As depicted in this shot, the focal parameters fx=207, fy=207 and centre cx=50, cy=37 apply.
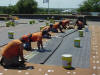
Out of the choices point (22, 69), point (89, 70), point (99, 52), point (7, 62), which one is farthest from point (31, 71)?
point (99, 52)

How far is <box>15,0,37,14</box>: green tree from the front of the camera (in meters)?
48.5

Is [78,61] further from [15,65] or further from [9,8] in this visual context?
[9,8]

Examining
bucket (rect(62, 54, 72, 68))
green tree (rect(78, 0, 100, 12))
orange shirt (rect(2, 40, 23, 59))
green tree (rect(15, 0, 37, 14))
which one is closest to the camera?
orange shirt (rect(2, 40, 23, 59))

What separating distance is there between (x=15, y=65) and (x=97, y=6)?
1718 inches

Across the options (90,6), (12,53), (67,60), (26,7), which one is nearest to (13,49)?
(12,53)

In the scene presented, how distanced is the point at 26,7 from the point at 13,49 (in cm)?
4273

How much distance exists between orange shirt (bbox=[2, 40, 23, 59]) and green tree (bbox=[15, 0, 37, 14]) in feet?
138

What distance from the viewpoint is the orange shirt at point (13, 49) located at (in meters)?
6.67

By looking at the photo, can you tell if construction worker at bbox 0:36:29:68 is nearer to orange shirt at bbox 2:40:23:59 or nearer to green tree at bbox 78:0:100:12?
orange shirt at bbox 2:40:23:59

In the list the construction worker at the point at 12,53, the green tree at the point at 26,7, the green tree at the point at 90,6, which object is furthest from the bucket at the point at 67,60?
the green tree at the point at 26,7

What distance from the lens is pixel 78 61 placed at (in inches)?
313

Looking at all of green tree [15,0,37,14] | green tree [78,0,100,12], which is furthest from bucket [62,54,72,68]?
green tree [15,0,37,14]

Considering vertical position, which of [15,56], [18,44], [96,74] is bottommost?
[96,74]

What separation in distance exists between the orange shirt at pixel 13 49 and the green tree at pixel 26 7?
42213mm
